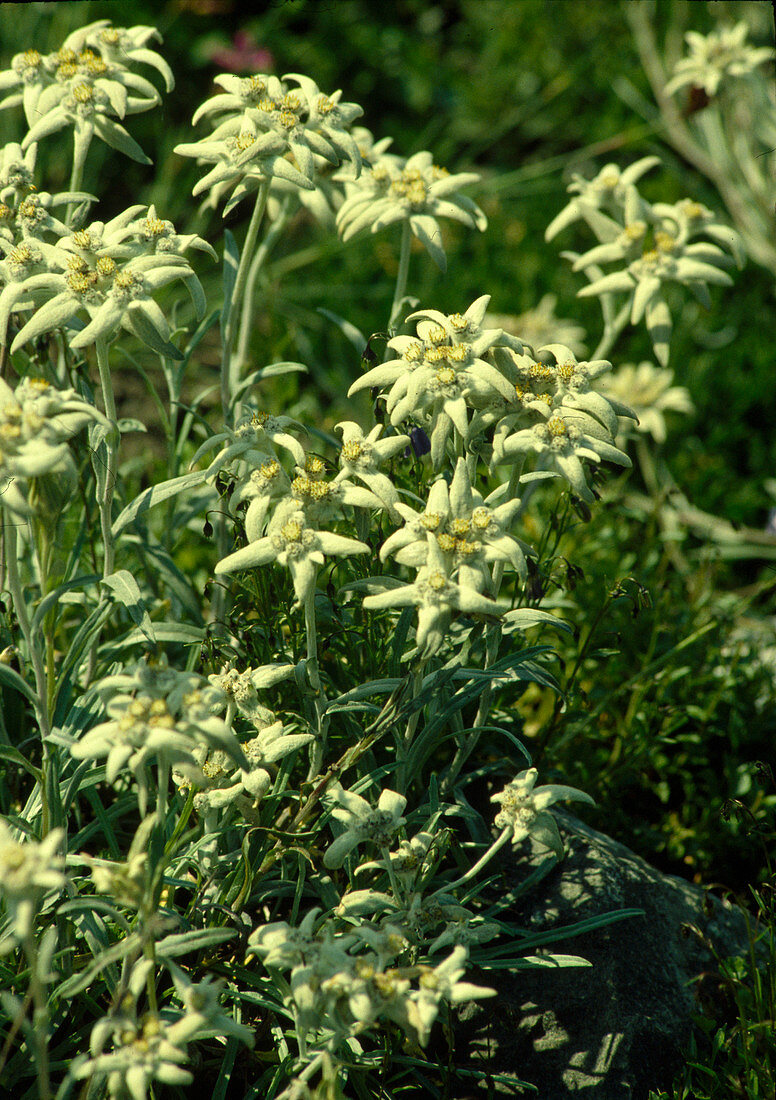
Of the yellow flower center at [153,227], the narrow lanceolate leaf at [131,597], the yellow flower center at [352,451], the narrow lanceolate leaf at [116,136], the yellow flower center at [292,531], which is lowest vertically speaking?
the narrow lanceolate leaf at [131,597]

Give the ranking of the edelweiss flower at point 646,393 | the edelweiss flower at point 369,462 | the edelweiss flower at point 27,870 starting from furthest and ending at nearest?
the edelweiss flower at point 646,393 < the edelweiss flower at point 369,462 < the edelweiss flower at point 27,870

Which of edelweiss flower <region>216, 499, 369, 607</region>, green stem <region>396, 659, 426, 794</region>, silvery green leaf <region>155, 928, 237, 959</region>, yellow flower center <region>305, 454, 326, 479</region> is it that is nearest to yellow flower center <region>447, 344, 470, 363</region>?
yellow flower center <region>305, 454, 326, 479</region>

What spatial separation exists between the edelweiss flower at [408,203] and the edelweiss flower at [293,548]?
119 centimetres

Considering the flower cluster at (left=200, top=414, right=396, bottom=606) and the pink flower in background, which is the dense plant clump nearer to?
the flower cluster at (left=200, top=414, right=396, bottom=606)

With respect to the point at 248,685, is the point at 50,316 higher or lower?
higher

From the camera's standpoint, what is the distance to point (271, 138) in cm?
246

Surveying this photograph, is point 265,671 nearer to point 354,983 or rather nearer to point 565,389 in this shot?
point 354,983

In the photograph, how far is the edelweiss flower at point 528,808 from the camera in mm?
2160

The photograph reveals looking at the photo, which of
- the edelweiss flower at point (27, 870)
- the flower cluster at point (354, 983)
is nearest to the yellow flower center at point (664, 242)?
the flower cluster at point (354, 983)

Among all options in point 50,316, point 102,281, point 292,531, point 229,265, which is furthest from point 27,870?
point 229,265

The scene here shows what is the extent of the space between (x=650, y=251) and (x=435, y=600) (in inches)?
74.1

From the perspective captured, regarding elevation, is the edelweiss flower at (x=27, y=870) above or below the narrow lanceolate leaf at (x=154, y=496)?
below

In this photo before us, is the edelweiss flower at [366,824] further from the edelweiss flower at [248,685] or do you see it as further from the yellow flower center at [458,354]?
the yellow flower center at [458,354]

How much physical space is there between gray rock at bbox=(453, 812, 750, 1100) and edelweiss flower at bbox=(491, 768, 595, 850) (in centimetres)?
58
